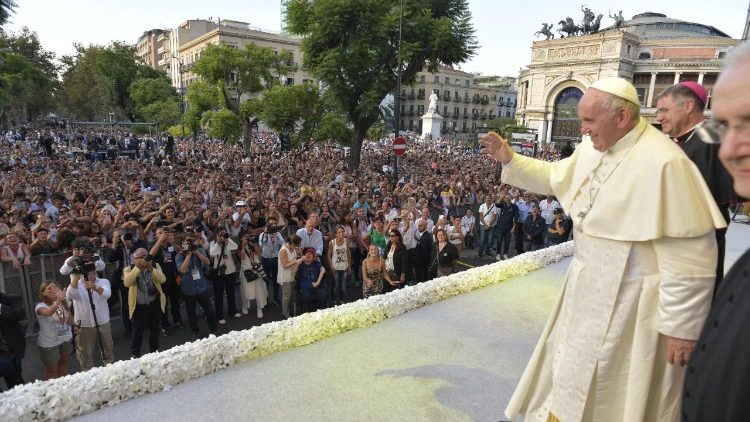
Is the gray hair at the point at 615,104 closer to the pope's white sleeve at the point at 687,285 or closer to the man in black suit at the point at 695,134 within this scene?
the man in black suit at the point at 695,134

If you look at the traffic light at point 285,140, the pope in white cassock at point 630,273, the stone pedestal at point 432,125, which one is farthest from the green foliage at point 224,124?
the pope in white cassock at point 630,273

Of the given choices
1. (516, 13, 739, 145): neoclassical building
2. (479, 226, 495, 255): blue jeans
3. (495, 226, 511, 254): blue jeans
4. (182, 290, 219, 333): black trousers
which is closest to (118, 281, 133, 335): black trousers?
(182, 290, 219, 333): black trousers

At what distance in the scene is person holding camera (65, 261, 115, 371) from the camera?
5.55 meters

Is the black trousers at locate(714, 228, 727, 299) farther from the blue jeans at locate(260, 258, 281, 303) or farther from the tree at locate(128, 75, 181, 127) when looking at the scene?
the tree at locate(128, 75, 181, 127)

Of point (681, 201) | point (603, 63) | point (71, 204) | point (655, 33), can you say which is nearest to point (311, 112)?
point (71, 204)

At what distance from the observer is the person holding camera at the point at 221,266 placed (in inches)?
298

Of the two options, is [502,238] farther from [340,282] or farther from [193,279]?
[193,279]

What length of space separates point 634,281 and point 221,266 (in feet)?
21.7

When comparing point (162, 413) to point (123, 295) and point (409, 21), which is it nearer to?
point (123, 295)

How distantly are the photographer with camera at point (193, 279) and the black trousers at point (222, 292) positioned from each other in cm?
51

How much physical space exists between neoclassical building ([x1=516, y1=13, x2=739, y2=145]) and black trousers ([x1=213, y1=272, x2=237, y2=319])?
183 feet

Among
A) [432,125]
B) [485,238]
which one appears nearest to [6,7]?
[485,238]

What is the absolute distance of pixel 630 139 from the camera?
2299 mm

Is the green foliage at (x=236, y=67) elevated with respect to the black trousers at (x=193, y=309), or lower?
elevated
